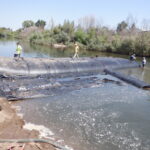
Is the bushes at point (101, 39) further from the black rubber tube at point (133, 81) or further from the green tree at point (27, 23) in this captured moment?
the green tree at point (27, 23)

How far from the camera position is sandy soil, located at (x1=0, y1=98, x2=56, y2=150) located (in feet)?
22.7

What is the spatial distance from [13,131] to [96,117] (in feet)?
13.7

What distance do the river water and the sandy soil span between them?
0.66 metres

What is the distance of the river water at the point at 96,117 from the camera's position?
847 cm

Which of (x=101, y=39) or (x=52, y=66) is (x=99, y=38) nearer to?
(x=101, y=39)

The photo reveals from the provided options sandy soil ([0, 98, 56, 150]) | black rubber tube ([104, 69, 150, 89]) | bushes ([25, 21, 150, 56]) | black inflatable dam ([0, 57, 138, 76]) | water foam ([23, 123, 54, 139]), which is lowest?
water foam ([23, 123, 54, 139])

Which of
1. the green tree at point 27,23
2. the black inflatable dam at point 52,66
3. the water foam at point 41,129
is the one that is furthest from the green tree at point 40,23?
the water foam at point 41,129

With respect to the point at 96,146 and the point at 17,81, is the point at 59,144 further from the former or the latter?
the point at 17,81

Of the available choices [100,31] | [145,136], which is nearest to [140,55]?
[100,31]

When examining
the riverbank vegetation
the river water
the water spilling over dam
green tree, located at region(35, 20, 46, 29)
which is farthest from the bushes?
green tree, located at region(35, 20, 46, 29)

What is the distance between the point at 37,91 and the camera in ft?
45.3

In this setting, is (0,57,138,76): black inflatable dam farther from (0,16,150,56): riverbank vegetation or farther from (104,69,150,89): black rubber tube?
(0,16,150,56): riverbank vegetation

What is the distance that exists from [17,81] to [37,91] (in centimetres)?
279

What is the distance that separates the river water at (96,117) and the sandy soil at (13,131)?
2.17 ft
